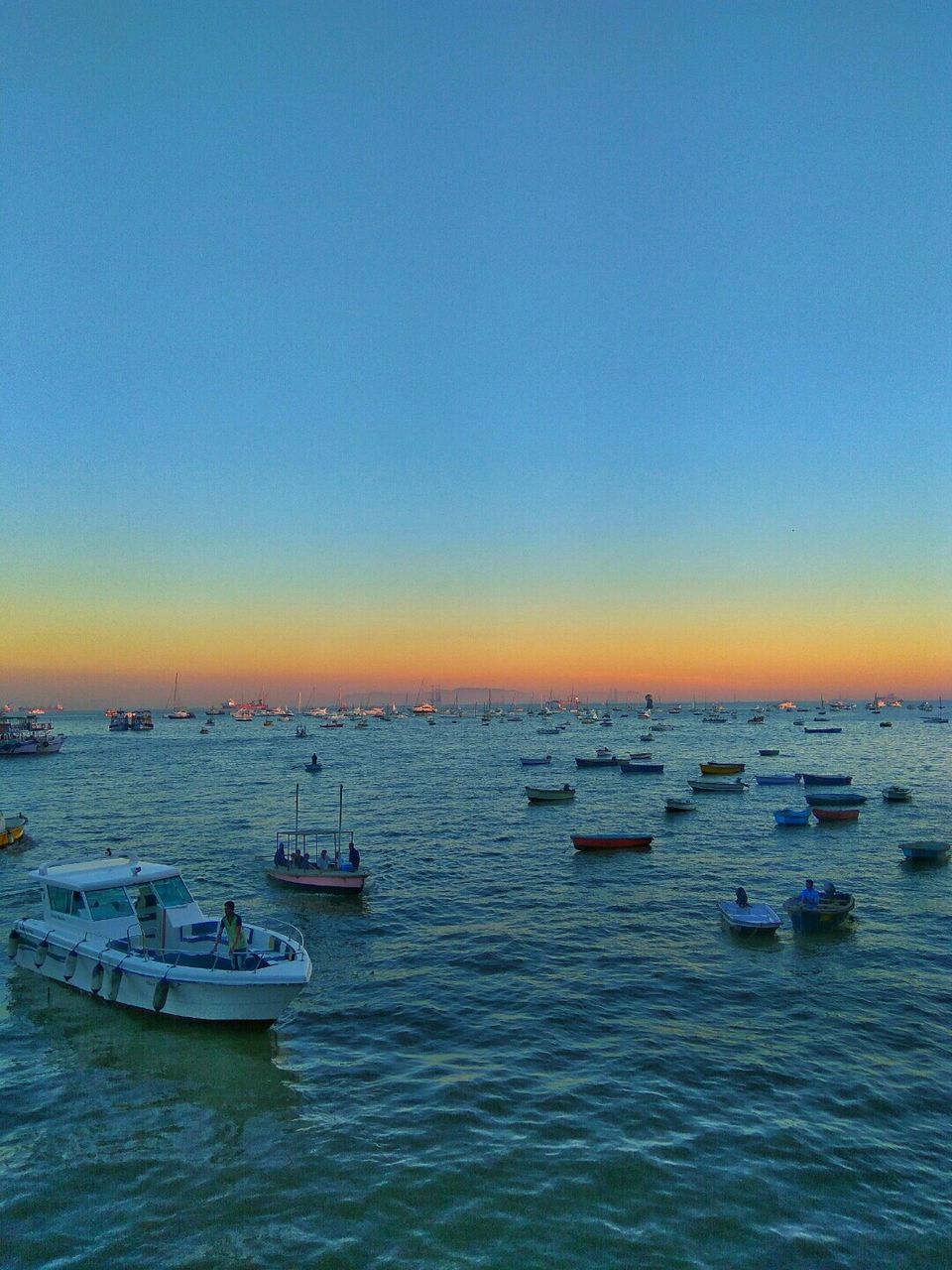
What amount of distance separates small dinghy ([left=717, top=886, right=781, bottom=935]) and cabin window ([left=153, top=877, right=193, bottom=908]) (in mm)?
21497

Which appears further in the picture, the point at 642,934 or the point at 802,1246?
the point at 642,934

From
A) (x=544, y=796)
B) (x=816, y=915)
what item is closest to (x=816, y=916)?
(x=816, y=915)

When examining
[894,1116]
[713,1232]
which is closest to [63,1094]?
[713,1232]

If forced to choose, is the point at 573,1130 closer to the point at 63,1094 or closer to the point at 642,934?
the point at 63,1094

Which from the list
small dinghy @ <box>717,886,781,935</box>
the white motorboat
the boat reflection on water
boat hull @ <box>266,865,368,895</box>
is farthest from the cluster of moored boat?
the boat reflection on water

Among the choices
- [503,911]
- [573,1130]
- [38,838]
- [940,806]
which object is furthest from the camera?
[940,806]

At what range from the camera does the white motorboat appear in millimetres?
21344

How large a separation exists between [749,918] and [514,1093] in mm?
16486

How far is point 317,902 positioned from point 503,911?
913cm

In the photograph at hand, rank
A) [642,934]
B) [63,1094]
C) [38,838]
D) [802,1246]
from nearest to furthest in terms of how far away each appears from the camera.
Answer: [802,1246], [63,1094], [642,934], [38,838]

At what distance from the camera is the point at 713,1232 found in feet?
46.1

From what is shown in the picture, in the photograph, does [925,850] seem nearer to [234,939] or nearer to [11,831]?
[234,939]

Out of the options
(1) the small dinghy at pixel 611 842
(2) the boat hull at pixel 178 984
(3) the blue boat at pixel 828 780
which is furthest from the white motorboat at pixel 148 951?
(3) the blue boat at pixel 828 780

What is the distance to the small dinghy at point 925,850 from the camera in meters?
45.7
